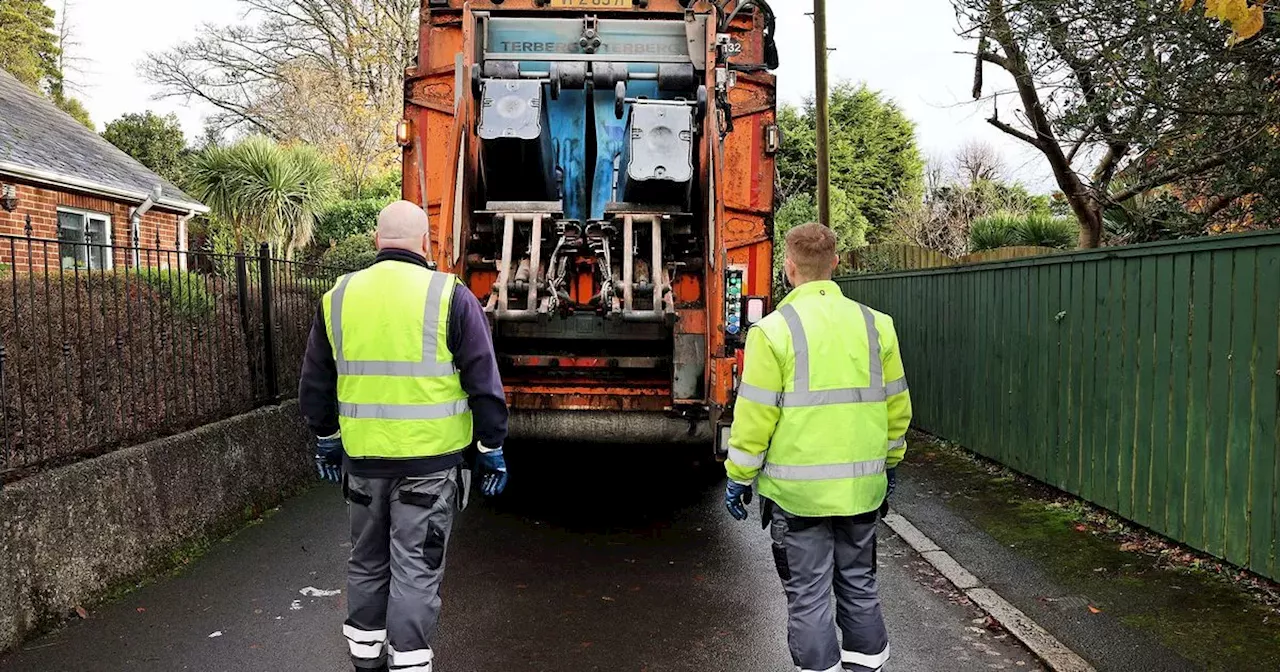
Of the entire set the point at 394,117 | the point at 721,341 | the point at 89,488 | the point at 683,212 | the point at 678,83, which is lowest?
the point at 89,488

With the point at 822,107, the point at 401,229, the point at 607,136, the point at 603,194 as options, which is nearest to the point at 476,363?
the point at 401,229

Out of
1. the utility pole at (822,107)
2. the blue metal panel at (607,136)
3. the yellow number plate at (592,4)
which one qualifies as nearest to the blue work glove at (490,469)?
the blue metal panel at (607,136)

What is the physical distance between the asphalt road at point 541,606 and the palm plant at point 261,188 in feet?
37.4

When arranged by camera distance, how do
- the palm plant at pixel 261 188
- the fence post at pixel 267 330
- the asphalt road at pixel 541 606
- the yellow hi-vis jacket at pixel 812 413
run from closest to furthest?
the yellow hi-vis jacket at pixel 812 413 → the asphalt road at pixel 541 606 → the fence post at pixel 267 330 → the palm plant at pixel 261 188

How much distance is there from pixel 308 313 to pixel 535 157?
3.69 metres

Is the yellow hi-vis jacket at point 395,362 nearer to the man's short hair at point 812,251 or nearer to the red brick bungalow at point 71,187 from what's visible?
the man's short hair at point 812,251

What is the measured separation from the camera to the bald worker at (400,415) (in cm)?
324

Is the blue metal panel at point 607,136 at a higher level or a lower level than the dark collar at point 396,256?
higher

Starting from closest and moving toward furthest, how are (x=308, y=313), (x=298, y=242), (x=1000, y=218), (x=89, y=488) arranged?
1. (x=89, y=488)
2. (x=308, y=313)
3. (x=1000, y=218)
4. (x=298, y=242)

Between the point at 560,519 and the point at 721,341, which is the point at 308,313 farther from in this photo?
the point at 721,341

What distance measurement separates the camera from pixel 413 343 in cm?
324

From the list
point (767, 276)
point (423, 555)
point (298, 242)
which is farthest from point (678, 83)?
point (298, 242)

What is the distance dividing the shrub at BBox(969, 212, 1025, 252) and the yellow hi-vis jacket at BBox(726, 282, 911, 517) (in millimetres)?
12435

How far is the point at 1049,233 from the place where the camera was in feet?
46.6
